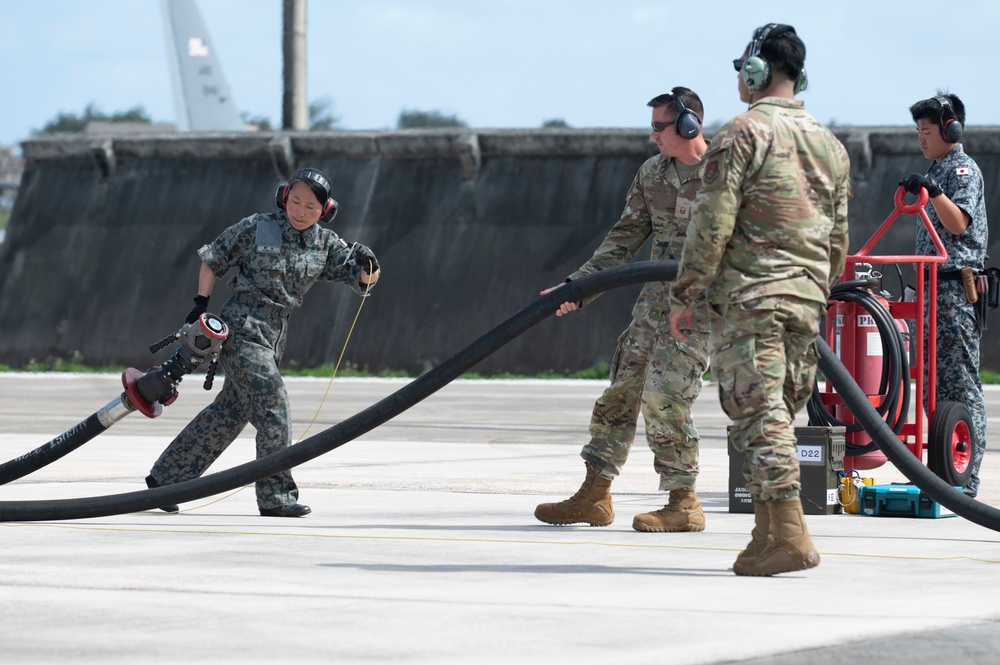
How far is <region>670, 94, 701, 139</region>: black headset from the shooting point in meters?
7.47

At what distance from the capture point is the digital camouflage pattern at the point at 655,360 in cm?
738

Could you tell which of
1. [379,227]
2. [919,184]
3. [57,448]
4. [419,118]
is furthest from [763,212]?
[419,118]

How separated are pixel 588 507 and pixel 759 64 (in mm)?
2404

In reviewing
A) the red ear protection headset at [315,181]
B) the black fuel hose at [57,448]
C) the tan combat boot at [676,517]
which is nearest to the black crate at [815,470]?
the tan combat boot at [676,517]

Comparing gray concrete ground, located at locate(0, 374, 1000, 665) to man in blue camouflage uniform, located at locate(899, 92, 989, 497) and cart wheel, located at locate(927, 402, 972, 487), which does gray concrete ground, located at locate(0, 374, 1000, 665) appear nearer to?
cart wheel, located at locate(927, 402, 972, 487)

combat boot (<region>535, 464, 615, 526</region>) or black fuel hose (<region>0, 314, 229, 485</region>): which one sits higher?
black fuel hose (<region>0, 314, 229, 485</region>)

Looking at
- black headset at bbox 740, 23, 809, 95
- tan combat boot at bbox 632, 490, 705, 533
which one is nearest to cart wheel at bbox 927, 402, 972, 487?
tan combat boot at bbox 632, 490, 705, 533

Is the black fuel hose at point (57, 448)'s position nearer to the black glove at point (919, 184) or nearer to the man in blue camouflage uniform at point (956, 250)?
the black glove at point (919, 184)

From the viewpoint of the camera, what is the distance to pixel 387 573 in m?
6.16

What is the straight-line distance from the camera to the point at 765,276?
6094mm

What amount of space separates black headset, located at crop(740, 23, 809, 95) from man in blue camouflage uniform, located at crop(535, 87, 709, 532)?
1.14m

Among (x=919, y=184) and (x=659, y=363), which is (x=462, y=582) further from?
(x=919, y=184)

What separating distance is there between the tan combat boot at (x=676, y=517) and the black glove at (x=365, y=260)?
1898 mm

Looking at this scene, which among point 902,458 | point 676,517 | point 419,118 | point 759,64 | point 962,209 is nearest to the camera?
point 759,64
